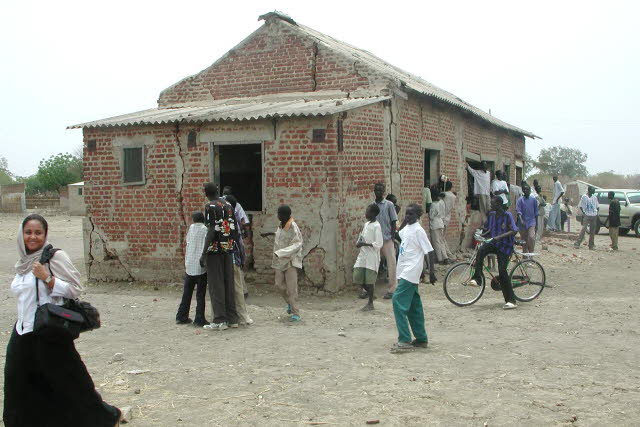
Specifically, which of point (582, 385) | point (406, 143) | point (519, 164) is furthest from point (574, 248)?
point (582, 385)

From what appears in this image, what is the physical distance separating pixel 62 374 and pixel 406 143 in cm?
880

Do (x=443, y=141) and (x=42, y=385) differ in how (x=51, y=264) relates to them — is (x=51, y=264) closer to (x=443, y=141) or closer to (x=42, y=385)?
(x=42, y=385)

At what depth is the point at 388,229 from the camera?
9.36m

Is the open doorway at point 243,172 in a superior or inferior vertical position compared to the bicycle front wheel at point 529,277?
superior

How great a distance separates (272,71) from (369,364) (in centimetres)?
753

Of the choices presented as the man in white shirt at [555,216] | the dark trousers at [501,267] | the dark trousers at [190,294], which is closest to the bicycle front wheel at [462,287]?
the dark trousers at [501,267]

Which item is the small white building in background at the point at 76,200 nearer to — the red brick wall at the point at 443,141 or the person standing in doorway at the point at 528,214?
the red brick wall at the point at 443,141

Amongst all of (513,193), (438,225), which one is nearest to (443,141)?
(438,225)

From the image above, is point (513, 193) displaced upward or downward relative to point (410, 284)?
upward

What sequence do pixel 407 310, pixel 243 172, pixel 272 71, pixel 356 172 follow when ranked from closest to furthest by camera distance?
pixel 407 310 → pixel 356 172 → pixel 272 71 → pixel 243 172

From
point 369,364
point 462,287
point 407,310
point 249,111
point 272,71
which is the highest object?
point 272,71

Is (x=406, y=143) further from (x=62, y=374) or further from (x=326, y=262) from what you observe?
(x=62, y=374)

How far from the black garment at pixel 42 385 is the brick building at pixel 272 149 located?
582cm

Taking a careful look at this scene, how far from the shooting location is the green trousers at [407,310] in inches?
249
